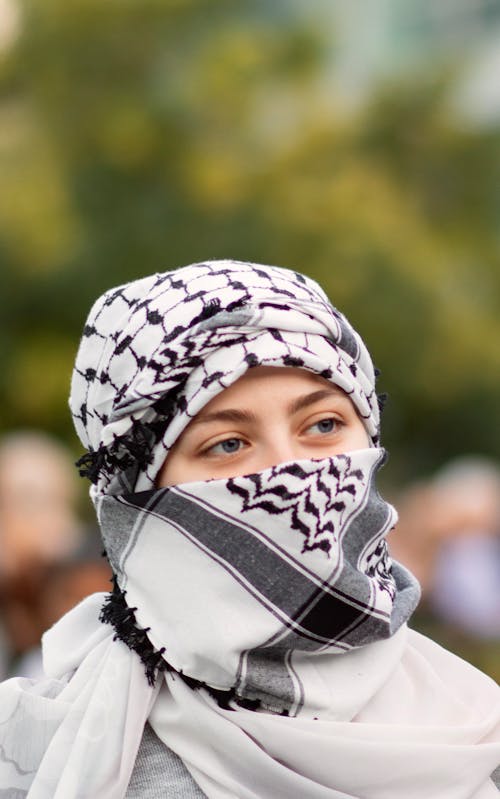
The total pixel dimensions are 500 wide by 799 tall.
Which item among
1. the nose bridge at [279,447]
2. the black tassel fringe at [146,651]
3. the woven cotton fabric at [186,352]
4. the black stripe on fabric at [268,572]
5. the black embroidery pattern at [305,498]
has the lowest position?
the black tassel fringe at [146,651]

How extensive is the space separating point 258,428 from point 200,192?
9.45 m

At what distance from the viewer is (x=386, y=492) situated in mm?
12992

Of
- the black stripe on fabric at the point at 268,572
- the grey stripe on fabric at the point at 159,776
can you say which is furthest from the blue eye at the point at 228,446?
the grey stripe on fabric at the point at 159,776

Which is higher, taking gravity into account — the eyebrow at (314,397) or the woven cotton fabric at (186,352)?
the woven cotton fabric at (186,352)

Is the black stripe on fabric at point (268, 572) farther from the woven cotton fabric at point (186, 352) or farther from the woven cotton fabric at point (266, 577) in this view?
the woven cotton fabric at point (186, 352)

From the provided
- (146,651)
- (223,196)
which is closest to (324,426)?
(146,651)

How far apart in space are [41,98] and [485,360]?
16.6 feet

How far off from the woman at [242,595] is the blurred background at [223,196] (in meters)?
7.29

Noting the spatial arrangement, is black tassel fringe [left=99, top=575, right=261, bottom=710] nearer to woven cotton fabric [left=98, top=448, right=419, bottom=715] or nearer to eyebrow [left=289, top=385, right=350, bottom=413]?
woven cotton fabric [left=98, top=448, right=419, bottom=715]

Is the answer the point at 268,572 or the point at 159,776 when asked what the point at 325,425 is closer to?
the point at 268,572

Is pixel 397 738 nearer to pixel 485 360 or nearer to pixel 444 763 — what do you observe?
pixel 444 763

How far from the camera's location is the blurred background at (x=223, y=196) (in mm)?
11617

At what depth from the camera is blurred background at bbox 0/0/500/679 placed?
1162 centimetres

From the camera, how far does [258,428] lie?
2.64 metres
